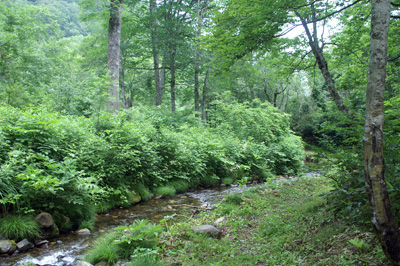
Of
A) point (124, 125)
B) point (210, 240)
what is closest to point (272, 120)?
point (124, 125)

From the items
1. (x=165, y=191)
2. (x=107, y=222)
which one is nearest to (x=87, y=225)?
(x=107, y=222)

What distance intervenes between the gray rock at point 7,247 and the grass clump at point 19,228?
0.18 meters

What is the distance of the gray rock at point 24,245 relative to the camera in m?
3.81

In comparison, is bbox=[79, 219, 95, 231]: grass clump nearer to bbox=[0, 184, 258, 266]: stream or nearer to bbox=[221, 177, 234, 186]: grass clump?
bbox=[0, 184, 258, 266]: stream

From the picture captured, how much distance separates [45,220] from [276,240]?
384 centimetres

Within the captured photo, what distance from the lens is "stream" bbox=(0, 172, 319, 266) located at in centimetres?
361

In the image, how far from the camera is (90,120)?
7281 millimetres

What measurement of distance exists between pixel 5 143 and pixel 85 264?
2.84 m

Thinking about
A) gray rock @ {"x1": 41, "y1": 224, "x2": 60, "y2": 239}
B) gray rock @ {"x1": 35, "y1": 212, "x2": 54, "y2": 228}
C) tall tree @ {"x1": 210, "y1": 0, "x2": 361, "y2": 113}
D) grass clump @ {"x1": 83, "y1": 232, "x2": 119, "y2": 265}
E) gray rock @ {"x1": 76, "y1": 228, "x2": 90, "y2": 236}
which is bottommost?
gray rock @ {"x1": 76, "y1": 228, "x2": 90, "y2": 236}

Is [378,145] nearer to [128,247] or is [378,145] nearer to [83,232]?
[128,247]

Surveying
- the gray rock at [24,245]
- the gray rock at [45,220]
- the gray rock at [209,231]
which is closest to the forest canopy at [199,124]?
the gray rock at [45,220]

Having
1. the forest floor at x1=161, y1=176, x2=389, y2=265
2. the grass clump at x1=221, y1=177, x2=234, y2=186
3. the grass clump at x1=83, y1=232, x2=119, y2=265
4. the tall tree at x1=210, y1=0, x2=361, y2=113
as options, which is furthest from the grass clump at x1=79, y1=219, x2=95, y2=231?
the grass clump at x1=221, y1=177, x2=234, y2=186

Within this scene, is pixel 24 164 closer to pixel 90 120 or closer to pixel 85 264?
pixel 85 264

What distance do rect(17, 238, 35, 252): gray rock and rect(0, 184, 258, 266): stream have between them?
0.09 metres
